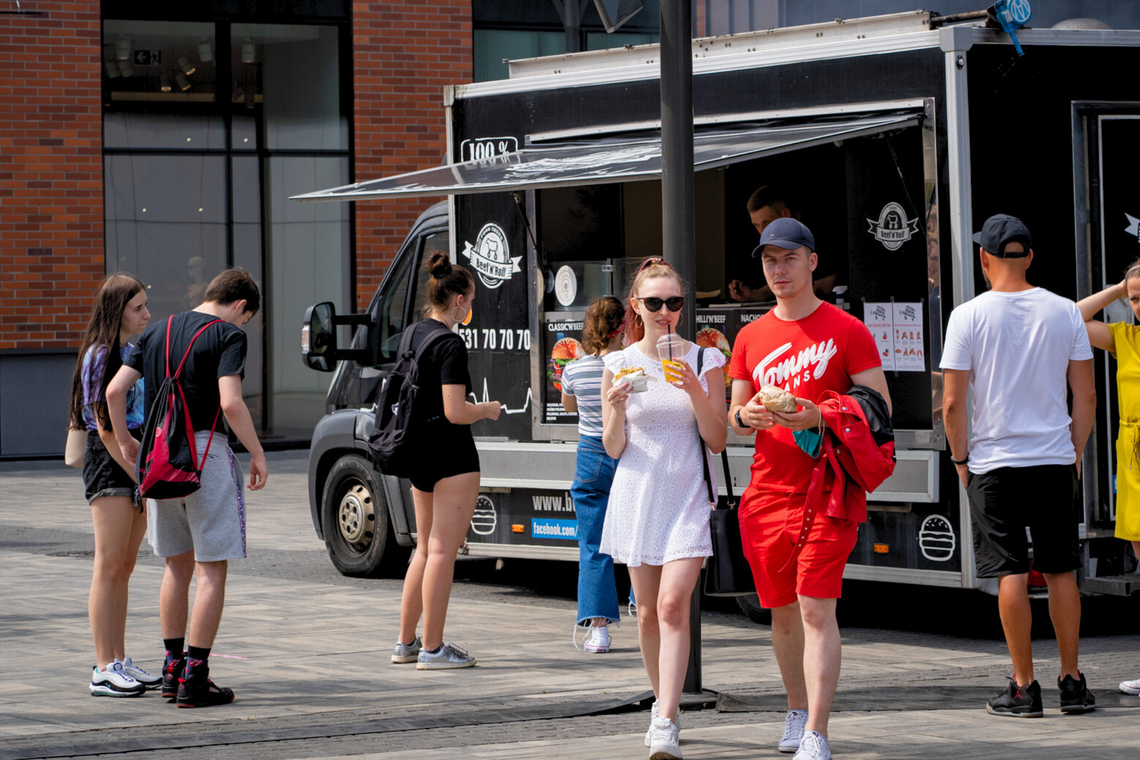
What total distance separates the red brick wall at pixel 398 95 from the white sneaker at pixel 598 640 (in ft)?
40.0

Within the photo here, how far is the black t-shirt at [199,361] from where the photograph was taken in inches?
265

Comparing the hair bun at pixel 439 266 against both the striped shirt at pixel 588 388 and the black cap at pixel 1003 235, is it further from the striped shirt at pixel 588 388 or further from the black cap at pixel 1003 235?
the black cap at pixel 1003 235

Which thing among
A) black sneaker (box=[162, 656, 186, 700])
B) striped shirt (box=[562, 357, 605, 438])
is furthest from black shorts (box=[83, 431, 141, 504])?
striped shirt (box=[562, 357, 605, 438])

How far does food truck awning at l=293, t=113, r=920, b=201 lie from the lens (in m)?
7.73

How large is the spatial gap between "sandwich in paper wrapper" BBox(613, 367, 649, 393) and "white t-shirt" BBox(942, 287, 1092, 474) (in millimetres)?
1438

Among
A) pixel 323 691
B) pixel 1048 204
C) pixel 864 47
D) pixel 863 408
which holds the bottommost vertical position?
pixel 323 691

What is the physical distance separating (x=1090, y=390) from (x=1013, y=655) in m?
1.04

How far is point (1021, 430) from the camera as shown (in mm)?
6406

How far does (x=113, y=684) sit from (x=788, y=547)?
2.99m

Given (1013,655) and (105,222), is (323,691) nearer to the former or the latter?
(1013,655)

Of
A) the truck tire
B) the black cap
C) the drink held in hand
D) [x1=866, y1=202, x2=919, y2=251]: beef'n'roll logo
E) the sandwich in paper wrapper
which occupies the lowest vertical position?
the truck tire

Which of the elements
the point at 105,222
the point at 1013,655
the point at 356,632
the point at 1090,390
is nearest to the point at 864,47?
the point at 1090,390

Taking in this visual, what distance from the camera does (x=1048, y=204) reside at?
26.0 ft

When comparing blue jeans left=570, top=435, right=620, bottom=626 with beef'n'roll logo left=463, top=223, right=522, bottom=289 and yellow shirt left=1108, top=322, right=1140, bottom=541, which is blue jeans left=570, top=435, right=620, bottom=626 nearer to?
beef'n'roll logo left=463, top=223, right=522, bottom=289
